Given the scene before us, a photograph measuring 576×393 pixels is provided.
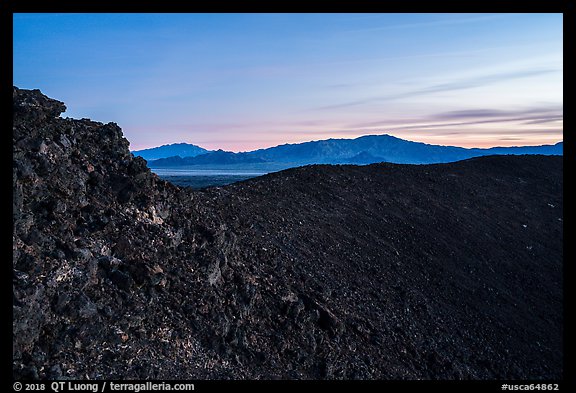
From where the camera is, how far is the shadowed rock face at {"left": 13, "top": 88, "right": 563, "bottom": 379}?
9.94 meters

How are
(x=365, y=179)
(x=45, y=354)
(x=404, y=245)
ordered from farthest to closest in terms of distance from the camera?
1. (x=365, y=179)
2. (x=404, y=245)
3. (x=45, y=354)

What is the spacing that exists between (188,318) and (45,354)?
327cm

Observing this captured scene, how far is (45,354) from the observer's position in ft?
29.9

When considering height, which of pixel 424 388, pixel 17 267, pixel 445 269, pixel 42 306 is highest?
pixel 17 267

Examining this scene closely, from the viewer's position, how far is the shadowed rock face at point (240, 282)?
9938 mm

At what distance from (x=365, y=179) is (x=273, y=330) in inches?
564

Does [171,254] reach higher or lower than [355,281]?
higher

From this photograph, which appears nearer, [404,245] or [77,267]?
[77,267]

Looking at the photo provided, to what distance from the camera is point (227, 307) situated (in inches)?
480

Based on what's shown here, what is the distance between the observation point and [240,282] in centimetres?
1304

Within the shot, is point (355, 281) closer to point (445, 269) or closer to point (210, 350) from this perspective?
point (445, 269)

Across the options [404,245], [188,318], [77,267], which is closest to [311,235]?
[404,245]

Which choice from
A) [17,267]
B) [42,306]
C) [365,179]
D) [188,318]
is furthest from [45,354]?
[365,179]

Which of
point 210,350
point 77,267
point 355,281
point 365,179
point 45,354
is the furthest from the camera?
point 365,179
